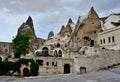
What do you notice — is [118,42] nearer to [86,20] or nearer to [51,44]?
[86,20]

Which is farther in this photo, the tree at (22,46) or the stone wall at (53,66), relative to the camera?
the tree at (22,46)

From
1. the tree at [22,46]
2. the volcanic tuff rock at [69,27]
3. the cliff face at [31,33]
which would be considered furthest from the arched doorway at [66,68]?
the cliff face at [31,33]

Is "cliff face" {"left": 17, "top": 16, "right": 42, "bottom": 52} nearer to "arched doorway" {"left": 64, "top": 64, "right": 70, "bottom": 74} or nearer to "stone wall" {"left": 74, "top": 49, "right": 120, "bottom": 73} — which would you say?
"arched doorway" {"left": 64, "top": 64, "right": 70, "bottom": 74}

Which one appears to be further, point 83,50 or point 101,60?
point 83,50

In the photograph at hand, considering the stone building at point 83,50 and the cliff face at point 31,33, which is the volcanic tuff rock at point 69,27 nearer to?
the stone building at point 83,50

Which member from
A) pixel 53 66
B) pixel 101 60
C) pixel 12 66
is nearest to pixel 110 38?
pixel 101 60

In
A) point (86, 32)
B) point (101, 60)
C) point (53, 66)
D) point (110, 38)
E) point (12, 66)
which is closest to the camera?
point (101, 60)

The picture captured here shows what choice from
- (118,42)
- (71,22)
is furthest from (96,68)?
(71,22)

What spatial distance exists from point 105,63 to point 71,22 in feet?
118

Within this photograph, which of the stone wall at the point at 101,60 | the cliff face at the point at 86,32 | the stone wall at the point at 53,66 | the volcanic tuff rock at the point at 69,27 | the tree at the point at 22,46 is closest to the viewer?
the stone wall at the point at 101,60

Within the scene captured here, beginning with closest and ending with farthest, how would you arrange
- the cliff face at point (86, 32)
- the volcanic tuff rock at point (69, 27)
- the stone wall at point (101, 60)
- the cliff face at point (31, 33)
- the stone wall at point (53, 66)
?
the stone wall at point (101, 60)
the stone wall at point (53, 66)
the cliff face at point (86, 32)
the volcanic tuff rock at point (69, 27)
the cliff face at point (31, 33)

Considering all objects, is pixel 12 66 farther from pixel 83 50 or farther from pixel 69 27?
pixel 69 27

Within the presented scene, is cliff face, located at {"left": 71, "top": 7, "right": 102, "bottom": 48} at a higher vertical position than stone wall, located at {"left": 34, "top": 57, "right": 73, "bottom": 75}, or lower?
higher

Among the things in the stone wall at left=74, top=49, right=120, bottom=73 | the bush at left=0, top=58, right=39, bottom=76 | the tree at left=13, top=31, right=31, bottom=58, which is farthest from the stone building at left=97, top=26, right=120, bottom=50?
the tree at left=13, top=31, right=31, bottom=58
